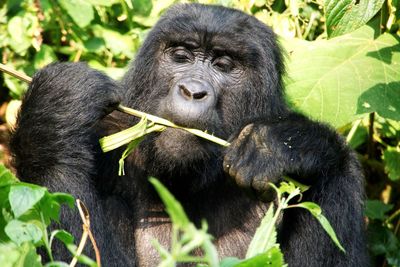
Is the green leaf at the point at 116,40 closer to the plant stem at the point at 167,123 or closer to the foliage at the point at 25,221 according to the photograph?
the plant stem at the point at 167,123

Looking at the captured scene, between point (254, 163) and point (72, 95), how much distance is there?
92cm

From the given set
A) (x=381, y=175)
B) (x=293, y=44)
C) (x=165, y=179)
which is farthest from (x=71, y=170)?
(x=381, y=175)

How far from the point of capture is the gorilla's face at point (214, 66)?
3.79 m

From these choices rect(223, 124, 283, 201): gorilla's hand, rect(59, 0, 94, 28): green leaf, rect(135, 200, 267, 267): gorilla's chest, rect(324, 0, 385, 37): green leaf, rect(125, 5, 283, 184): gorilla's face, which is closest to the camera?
rect(223, 124, 283, 201): gorilla's hand

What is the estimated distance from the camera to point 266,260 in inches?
92.5

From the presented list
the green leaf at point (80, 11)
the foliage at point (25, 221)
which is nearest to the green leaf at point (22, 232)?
the foliage at point (25, 221)

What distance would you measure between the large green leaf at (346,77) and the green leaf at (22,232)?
2.38m

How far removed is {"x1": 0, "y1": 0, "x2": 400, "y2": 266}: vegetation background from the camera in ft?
15.0

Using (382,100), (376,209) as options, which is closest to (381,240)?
(376,209)

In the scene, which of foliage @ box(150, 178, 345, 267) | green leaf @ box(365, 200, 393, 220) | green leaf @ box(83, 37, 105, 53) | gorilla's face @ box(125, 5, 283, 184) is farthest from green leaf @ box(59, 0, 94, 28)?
foliage @ box(150, 178, 345, 267)

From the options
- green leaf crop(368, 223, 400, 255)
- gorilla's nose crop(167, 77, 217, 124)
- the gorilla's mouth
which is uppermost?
gorilla's nose crop(167, 77, 217, 124)

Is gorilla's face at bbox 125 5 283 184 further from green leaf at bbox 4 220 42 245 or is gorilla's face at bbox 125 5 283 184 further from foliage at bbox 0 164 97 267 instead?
green leaf at bbox 4 220 42 245

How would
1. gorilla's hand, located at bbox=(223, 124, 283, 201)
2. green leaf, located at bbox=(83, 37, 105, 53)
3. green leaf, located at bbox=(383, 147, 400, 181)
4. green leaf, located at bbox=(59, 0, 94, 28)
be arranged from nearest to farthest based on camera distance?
gorilla's hand, located at bbox=(223, 124, 283, 201) < green leaf, located at bbox=(383, 147, 400, 181) < green leaf, located at bbox=(59, 0, 94, 28) < green leaf, located at bbox=(83, 37, 105, 53)

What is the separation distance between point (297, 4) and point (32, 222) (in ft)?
10.3
